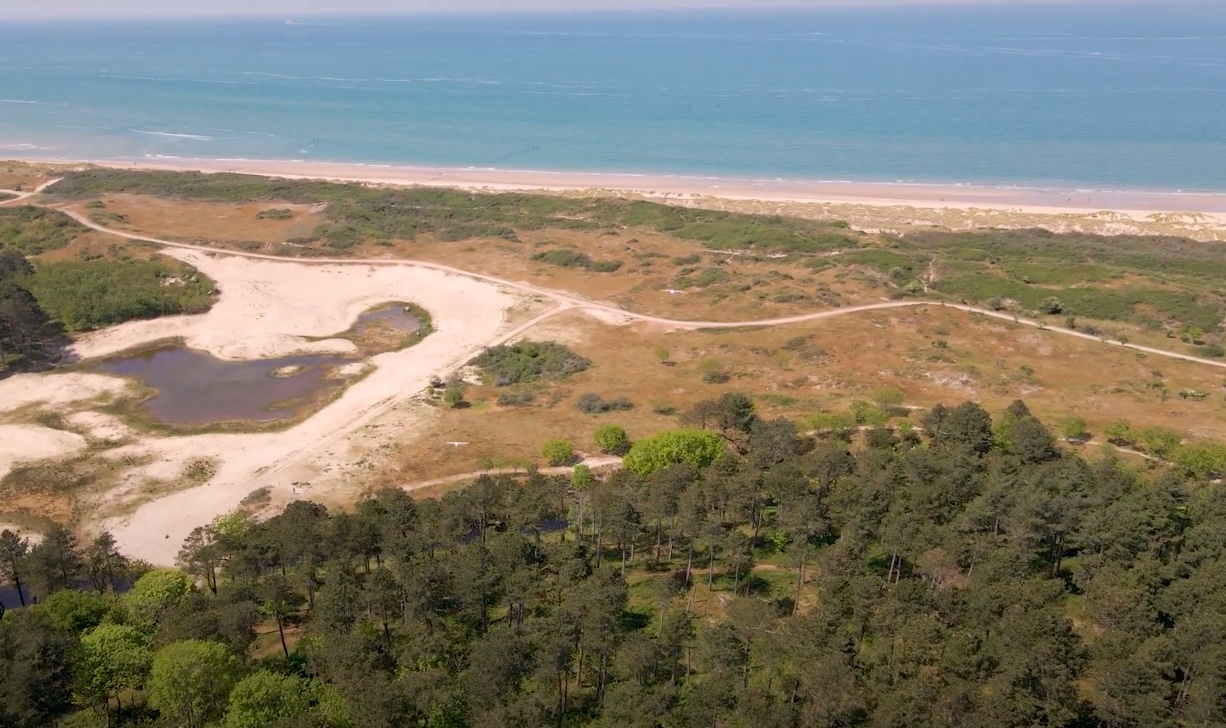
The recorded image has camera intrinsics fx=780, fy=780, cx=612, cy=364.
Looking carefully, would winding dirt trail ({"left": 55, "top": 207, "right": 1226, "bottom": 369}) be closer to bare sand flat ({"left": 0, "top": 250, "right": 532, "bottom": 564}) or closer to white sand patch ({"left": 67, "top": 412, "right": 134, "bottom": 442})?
bare sand flat ({"left": 0, "top": 250, "right": 532, "bottom": 564})

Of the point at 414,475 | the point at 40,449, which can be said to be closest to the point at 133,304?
the point at 40,449

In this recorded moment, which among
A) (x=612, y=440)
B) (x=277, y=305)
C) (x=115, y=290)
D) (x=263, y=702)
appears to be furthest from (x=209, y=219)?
(x=263, y=702)

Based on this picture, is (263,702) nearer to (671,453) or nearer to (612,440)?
(671,453)

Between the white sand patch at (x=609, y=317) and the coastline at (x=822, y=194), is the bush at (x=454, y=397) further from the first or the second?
the coastline at (x=822, y=194)

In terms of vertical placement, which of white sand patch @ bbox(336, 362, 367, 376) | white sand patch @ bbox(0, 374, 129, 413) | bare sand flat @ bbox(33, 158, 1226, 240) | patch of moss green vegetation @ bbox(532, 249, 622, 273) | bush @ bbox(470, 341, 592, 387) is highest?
bare sand flat @ bbox(33, 158, 1226, 240)

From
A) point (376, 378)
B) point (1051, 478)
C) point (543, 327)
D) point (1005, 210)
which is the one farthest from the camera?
point (1005, 210)

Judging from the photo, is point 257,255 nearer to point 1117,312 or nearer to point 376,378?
point 376,378

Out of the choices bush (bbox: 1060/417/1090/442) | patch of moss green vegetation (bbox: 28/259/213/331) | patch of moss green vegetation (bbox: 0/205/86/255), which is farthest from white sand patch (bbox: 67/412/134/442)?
bush (bbox: 1060/417/1090/442)
